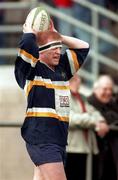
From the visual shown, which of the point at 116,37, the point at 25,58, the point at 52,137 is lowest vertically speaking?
the point at 116,37

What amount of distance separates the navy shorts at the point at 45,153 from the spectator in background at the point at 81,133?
2209 millimetres

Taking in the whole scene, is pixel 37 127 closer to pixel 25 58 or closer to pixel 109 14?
pixel 25 58

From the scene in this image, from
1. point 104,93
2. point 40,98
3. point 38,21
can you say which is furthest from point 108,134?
point 38,21

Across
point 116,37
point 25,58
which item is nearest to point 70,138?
point 25,58

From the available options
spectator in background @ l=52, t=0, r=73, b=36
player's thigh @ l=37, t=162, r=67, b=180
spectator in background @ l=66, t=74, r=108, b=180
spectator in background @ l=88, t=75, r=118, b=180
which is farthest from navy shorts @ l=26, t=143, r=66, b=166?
spectator in background @ l=52, t=0, r=73, b=36

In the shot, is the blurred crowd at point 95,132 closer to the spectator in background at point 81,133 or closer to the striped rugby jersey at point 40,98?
A: the spectator in background at point 81,133

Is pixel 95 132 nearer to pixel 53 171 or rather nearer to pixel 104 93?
pixel 104 93

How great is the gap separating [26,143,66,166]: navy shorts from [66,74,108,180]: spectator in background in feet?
7.25

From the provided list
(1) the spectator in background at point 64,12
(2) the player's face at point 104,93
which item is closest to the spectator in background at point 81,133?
(2) the player's face at point 104,93

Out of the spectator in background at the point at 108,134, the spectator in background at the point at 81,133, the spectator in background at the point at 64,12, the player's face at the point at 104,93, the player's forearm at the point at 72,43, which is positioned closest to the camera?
the player's forearm at the point at 72,43

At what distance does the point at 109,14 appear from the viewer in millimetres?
11812

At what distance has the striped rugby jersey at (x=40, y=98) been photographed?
684 centimetres

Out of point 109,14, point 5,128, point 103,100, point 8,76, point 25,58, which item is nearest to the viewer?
point 25,58

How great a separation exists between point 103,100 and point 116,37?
3.29 metres
